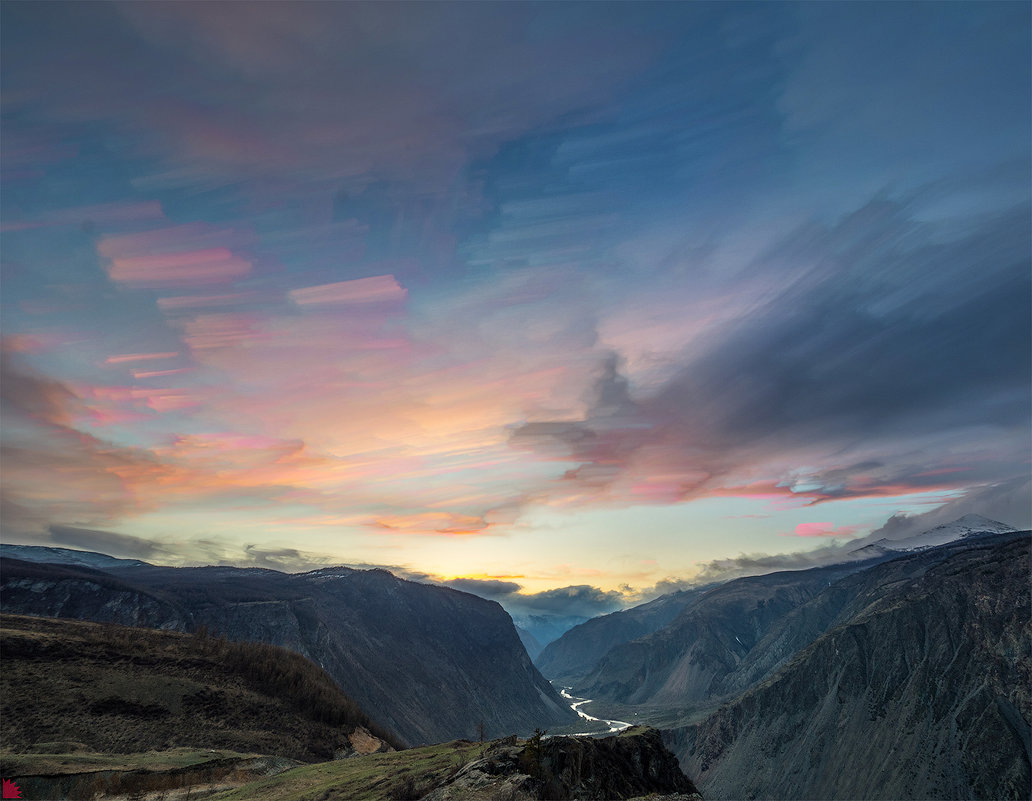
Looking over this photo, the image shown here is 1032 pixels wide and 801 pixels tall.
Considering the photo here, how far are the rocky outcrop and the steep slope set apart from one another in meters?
106

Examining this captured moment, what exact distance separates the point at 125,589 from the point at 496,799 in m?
205

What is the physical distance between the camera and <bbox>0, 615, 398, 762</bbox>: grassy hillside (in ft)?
199

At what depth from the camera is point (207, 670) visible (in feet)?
267

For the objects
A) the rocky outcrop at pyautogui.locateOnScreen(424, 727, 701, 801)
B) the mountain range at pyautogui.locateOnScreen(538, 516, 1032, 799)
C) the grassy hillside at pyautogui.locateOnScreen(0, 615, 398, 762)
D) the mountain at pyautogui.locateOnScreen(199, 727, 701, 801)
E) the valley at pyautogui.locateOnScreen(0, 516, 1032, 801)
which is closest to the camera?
the rocky outcrop at pyautogui.locateOnScreen(424, 727, 701, 801)

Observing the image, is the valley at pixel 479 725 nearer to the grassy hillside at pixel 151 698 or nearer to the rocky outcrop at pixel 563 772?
the rocky outcrop at pixel 563 772

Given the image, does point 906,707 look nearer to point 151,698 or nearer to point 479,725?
point 479,725

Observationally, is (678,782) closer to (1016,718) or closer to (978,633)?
(1016,718)

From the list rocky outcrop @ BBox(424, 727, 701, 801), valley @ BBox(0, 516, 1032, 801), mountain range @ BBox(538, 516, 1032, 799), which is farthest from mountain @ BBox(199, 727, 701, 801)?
mountain range @ BBox(538, 516, 1032, 799)

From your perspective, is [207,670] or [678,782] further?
[207,670]

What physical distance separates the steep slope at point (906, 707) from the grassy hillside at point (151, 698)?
10839 cm

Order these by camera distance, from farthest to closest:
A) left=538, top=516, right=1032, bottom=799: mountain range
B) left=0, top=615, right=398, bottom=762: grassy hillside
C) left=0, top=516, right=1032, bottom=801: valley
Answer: left=538, top=516, right=1032, bottom=799: mountain range
left=0, top=615, right=398, bottom=762: grassy hillside
left=0, top=516, right=1032, bottom=801: valley

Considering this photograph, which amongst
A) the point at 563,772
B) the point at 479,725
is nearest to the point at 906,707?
the point at 479,725

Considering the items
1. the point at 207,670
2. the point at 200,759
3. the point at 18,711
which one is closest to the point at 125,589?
the point at 207,670

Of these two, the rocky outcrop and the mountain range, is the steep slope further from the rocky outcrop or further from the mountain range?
the rocky outcrop
